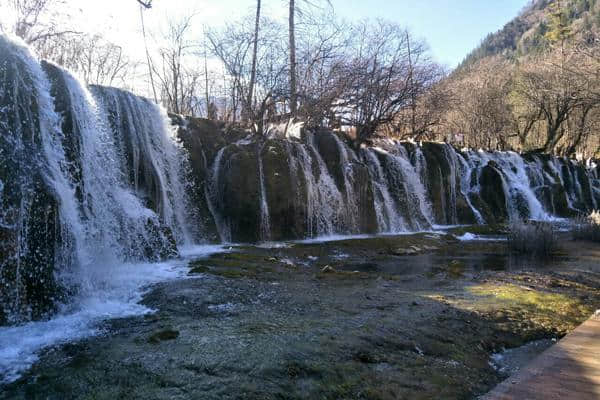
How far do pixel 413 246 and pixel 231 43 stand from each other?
11.1m

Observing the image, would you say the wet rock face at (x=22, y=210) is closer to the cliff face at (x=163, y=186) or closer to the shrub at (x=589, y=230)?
the cliff face at (x=163, y=186)

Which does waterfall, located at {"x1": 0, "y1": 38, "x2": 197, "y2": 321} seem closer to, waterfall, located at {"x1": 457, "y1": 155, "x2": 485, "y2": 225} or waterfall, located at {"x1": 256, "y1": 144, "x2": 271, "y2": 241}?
waterfall, located at {"x1": 256, "y1": 144, "x2": 271, "y2": 241}

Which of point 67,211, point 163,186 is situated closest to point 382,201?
point 163,186

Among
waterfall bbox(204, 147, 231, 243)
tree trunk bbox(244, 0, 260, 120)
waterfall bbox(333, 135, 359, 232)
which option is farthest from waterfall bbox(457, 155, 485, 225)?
waterfall bbox(204, 147, 231, 243)

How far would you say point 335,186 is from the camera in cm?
1407

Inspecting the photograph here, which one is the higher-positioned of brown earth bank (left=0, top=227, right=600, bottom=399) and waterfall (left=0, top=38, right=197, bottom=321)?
waterfall (left=0, top=38, right=197, bottom=321)

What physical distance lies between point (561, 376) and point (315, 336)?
5.88ft

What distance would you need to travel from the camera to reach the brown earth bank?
296 centimetres

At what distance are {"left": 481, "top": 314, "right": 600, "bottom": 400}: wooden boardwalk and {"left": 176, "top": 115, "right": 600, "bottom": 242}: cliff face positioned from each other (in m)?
9.10

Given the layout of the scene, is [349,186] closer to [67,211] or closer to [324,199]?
[324,199]

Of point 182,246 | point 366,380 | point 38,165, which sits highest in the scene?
point 38,165

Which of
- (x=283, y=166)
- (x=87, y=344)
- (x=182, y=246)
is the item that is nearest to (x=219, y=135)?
(x=283, y=166)

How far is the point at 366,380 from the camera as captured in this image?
3035mm

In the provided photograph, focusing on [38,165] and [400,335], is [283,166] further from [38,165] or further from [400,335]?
[400,335]
